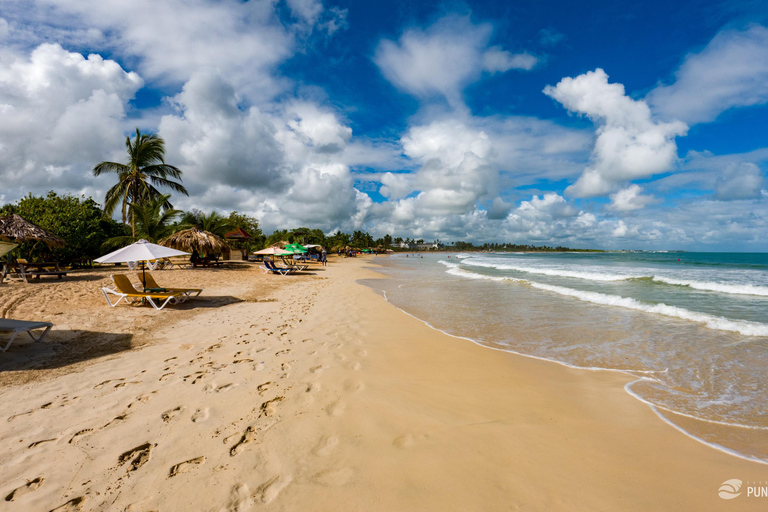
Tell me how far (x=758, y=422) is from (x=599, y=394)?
145cm

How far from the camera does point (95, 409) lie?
10.5 ft

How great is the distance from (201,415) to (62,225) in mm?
17661

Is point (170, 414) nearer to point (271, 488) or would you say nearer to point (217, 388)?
point (217, 388)

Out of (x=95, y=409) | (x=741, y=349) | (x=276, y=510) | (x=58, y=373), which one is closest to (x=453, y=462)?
(x=276, y=510)

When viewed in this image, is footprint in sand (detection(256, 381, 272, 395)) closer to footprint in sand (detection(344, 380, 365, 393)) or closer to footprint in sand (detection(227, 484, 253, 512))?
footprint in sand (detection(344, 380, 365, 393))

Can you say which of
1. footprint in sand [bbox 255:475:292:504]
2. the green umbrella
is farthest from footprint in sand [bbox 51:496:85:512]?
the green umbrella

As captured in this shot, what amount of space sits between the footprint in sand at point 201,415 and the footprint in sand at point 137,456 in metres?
0.42

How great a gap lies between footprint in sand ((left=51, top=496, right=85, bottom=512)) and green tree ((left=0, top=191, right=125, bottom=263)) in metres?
16.7

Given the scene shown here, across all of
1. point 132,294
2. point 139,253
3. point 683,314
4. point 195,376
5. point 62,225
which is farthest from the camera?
point 62,225

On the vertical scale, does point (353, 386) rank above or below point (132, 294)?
below

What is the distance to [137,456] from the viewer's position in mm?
2533

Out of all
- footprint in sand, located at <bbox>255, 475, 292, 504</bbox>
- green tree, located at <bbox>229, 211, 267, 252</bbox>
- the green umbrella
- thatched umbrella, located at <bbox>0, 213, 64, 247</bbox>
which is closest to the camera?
footprint in sand, located at <bbox>255, 475, 292, 504</bbox>

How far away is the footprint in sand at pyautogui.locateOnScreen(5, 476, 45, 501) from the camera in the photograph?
2.13 meters

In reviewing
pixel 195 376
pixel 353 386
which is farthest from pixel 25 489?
pixel 353 386
